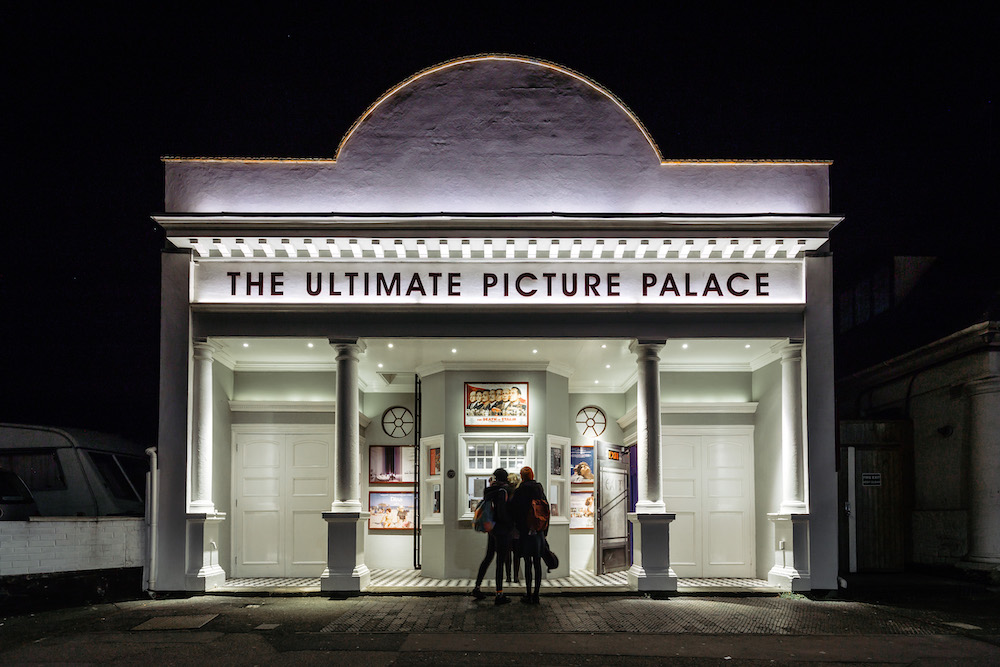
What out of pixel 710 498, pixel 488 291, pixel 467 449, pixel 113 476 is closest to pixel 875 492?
pixel 710 498

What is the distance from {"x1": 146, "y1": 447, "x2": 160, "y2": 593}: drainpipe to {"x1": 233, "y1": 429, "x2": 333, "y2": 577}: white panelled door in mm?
2325

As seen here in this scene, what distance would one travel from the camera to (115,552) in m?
12.2

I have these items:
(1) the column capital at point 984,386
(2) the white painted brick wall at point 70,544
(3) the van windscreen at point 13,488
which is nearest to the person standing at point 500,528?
(2) the white painted brick wall at point 70,544

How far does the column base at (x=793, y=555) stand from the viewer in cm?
1241

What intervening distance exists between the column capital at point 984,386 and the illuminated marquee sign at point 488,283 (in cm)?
372

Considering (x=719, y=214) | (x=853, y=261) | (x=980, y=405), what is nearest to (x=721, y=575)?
(x=980, y=405)

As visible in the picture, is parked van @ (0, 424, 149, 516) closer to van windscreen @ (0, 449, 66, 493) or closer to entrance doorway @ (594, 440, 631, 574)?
van windscreen @ (0, 449, 66, 493)

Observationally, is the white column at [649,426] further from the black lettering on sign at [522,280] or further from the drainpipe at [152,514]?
the drainpipe at [152,514]

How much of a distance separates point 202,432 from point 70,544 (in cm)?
222

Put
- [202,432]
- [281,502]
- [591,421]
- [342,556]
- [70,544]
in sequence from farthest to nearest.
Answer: [591,421], [281,502], [202,432], [342,556], [70,544]

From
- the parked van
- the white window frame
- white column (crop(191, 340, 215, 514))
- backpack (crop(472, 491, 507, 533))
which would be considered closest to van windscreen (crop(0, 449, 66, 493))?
the parked van

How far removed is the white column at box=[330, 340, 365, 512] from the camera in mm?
12680

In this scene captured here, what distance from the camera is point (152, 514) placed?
12.4 meters

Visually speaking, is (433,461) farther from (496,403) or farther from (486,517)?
(486,517)
